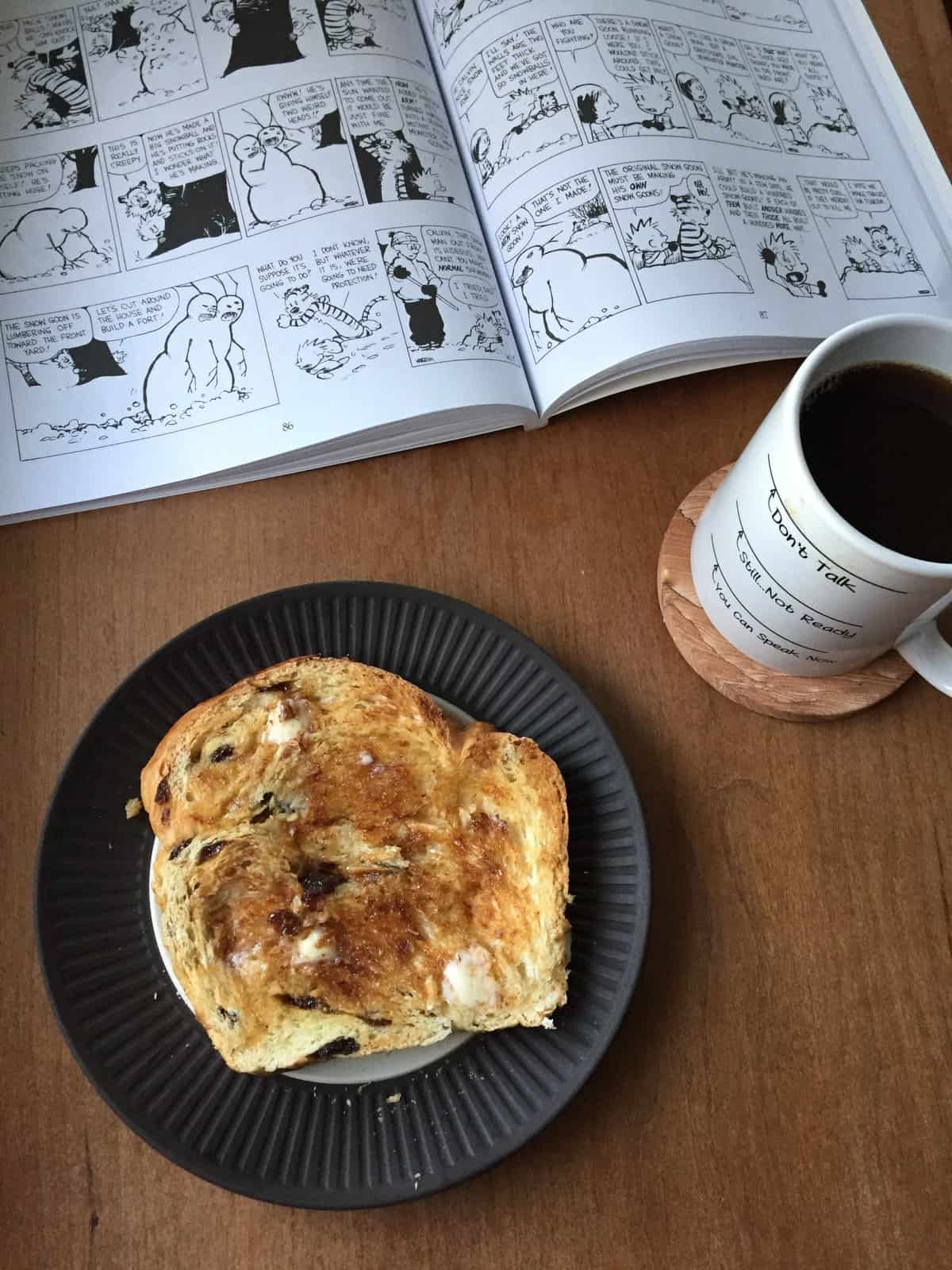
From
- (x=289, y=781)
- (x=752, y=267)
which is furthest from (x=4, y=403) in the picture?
(x=752, y=267)

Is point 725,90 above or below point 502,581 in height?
above

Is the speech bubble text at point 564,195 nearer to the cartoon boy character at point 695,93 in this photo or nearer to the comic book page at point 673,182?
the comic book page at point 673,182

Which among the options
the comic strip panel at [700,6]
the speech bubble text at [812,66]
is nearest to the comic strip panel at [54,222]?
the comic strip panel at [700,6]

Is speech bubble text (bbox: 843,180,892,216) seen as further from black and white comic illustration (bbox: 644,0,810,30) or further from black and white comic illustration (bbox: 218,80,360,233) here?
black and white comic illustration (bbox: 218,80,360,233)

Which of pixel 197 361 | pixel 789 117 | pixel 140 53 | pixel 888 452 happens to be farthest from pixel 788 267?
pixel 140 53

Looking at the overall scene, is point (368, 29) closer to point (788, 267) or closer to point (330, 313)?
point (330, 313)

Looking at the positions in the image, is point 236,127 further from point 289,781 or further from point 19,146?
point 289,781

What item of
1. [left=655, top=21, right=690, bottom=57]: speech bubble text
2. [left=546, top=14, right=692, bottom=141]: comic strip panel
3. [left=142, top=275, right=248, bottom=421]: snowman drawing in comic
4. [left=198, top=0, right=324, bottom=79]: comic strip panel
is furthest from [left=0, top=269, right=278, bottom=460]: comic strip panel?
[left=655, top=21, right=690, bottom=57]: speech bubble text
